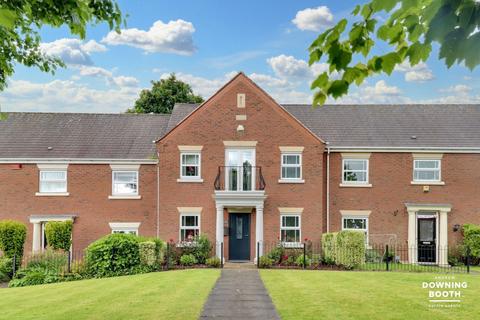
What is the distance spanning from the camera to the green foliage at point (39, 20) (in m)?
8.04

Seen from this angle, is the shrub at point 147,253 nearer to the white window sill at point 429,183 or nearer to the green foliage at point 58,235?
the green foliage at point 58,235

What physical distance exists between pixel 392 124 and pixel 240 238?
430 inches

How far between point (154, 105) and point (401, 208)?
30365 mm

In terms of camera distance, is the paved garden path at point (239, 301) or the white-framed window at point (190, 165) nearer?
the paved garden path at point (239, 301)

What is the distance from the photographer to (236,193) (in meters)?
22.5

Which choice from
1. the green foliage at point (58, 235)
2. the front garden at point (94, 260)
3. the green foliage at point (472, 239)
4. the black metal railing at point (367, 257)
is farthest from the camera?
the green foliage at point (472, 239)

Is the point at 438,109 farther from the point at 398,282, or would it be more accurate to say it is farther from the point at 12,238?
the point at 12,238

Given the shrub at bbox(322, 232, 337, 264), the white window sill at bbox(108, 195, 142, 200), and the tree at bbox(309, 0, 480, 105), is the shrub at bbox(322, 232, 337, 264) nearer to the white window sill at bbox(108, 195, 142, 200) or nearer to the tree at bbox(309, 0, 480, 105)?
the white window sill at bbox(108, 195, 142, 200)

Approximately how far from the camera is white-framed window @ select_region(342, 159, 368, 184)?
24.7 m

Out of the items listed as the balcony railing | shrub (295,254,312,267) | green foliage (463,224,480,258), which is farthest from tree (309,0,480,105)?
green foliage (463,224,480,258)

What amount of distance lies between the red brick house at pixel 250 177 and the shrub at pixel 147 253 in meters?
3.44

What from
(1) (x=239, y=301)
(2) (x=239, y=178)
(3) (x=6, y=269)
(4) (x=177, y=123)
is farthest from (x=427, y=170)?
(3) (x=6, y=269)

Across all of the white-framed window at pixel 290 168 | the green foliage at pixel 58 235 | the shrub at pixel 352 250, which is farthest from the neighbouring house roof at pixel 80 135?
the shrub at pixel 352 250

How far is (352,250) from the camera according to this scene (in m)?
20.0
